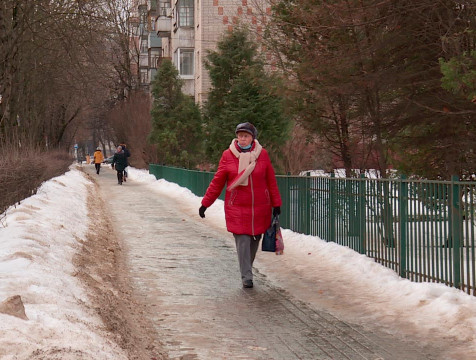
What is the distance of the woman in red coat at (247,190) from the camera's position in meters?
9.38

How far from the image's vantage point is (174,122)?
44938mm

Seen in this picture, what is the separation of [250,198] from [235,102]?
23.1 metres

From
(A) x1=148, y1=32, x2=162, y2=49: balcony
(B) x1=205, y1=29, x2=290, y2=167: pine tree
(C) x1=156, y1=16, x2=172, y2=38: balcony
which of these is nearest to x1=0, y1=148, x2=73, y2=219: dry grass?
(B) x1=205, y1=29, x2=290, y2=167: pine tree

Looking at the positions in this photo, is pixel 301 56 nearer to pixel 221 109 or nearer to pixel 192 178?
pixel 192 178

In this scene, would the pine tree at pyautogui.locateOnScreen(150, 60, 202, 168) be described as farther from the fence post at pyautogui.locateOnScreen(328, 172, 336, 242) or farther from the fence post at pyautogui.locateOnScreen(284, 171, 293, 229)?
the fence post at pyautogui.locateOnScreen(328, 172, 336, 242)

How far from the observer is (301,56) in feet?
51.0

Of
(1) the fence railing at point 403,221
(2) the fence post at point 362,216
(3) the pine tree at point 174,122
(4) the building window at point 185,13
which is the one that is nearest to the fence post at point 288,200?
(1) the fence railing at point 403,221

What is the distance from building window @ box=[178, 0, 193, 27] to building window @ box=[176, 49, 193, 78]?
186 cm

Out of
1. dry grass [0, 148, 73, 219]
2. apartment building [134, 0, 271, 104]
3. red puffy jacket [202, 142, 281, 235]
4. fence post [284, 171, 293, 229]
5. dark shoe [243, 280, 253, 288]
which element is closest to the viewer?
red puffy jacket [202, 142, 281, 235]

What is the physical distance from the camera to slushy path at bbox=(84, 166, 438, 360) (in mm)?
6523

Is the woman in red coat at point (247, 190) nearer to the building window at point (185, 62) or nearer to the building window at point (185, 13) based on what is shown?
the building window at point (185, 62)

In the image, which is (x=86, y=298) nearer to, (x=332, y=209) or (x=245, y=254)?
(x=245, y=254)

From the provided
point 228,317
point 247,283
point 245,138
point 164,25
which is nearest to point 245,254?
point 247,283

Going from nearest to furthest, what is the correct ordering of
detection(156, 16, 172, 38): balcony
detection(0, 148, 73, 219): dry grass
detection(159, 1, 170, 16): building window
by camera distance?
detection(0, 148, 73, 219): dry grass → detection(156, 16, 172, 38): balcony → detection(159, 1, 170, 16): building window
